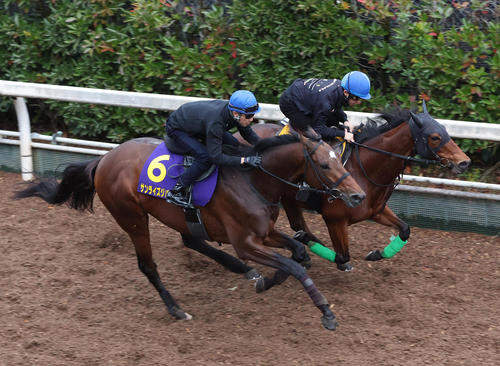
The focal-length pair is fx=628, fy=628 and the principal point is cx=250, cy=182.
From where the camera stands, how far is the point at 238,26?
25.8 feet

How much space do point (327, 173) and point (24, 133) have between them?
4.81 m

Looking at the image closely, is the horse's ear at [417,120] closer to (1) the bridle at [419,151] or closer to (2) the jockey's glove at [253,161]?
(1) the bridle at [419,151]

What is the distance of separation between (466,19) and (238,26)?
2.77 metres

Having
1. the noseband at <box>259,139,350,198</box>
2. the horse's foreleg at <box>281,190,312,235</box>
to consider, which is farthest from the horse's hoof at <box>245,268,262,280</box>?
the noseband at <box>259,139,350,198</box>

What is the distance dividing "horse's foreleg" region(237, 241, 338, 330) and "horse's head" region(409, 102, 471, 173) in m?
1.72

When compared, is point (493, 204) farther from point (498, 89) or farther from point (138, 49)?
point (138, 49)

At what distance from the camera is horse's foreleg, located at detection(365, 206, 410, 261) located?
19.7ft

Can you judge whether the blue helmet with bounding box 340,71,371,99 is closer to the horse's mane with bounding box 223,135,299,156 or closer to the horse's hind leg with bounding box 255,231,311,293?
the horse's mane with bounding box 223,135,299,156

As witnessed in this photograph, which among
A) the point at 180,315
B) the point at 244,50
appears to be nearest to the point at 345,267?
the point at 180,315

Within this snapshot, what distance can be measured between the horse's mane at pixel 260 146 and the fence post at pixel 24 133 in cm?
392

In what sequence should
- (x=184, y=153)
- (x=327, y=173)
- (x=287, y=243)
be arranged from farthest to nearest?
1. (x=184, y=153)
2. (x=287, y=243)
3. (x=327, y=173)

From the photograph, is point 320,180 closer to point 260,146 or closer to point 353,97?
point 260,146

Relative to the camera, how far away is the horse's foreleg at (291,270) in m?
4.70

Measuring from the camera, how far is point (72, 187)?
6039 mm
